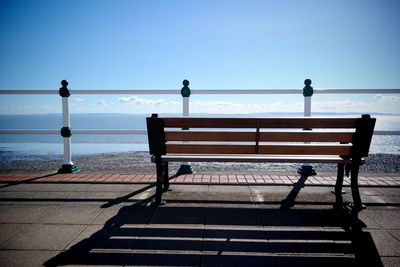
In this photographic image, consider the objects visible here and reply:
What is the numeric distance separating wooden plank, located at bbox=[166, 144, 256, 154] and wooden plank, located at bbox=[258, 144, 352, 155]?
0.60 ft

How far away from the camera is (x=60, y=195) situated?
3.69 meters

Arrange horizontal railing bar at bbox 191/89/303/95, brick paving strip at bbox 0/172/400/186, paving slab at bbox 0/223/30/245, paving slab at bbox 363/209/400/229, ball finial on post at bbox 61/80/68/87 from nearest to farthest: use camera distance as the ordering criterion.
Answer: paving slab at bbox 0/223/30/245, paving slab at bbox 363/209/400/229, brick paving strip at bbox 0/172/400/186, horizontal railing bar at bbox 191/89/303/95, ball finial on post at bbox 61/80/68/87

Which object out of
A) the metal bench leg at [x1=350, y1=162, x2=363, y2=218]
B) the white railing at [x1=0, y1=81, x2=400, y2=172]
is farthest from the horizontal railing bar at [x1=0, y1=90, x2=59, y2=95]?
the metal bench leg at [x1=350, y1=162, x2=363, y2=218]

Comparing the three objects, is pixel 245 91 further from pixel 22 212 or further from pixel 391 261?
pixel 22 212

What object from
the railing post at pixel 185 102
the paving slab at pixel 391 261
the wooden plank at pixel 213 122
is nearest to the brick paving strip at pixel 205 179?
the railing post at pixel 185 102

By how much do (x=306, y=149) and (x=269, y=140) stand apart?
0.47 meters

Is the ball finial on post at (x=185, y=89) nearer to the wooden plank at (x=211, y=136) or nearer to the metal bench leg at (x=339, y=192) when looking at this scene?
the wooden plank at (x=211, y=136)

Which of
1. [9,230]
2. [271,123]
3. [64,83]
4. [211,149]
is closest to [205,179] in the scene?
[211,149]

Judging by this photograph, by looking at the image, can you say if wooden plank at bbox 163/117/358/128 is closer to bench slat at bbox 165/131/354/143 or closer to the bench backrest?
the bench backrest

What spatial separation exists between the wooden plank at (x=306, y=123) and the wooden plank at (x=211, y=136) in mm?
229

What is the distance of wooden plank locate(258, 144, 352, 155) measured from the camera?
10.2ft

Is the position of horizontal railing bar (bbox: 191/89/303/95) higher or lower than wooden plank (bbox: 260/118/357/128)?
higher

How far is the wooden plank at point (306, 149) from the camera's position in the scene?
10.2 ft

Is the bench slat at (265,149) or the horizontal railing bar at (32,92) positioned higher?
the horizontal railing bar at (32,92)
